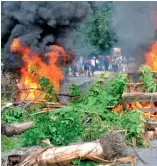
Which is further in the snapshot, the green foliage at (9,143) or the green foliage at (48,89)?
the green foliage at (48,89)

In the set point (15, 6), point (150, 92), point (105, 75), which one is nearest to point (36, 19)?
point (15, 6)

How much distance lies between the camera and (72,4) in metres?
19.1

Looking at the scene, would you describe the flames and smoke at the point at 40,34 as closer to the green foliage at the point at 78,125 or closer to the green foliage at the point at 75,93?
the green foliage at the point at 75,93

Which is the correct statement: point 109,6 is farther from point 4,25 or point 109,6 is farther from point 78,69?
point 4,25

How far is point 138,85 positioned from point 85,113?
3161 millimetres

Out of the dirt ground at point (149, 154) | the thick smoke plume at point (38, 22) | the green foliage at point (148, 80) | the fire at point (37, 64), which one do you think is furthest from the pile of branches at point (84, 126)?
the thick smoke plume at point (38, 22)

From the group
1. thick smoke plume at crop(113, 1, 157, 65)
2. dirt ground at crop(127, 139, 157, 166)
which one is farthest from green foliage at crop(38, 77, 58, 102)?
thick smoke plume at crop(113, 1, 157, 65)

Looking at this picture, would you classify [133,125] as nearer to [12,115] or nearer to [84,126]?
[84,126]

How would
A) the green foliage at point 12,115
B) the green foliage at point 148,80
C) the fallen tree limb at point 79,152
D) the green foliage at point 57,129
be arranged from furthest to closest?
the green foliage at point 148,80 < the green foliage at point 12,115 < the green foliage at point 57,129 < the fallen tree limb at point 79,152

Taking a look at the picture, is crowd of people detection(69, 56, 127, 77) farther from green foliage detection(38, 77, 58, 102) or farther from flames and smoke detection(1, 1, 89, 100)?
green foliage detection(38, 77, 58, 102)

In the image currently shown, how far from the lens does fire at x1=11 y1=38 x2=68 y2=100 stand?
53.3 ft

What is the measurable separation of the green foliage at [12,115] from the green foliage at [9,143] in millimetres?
1087

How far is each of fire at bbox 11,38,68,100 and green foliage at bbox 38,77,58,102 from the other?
8.42ft

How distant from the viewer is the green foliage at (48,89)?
13.1 m
